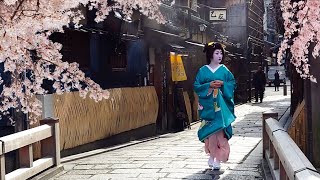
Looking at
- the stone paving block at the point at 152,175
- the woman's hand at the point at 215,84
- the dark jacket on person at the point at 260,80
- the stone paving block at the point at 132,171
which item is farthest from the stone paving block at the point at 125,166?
the dark jacket on person at the point at 260,80

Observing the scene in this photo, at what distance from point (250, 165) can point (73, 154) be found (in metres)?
4.20

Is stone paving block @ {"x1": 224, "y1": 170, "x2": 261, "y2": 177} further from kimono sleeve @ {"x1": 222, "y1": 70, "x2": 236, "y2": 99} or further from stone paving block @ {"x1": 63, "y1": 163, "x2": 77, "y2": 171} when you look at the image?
stone paving block @ {"x1": 63, "y1": 163, "x2": 77, "y2": 171}

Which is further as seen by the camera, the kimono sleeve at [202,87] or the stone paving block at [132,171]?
the stone paving block at [132,171]

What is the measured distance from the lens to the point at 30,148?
737 centimetres

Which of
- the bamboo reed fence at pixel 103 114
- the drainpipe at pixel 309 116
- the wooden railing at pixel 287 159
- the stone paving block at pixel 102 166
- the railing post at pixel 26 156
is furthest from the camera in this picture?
the bamboo reed fence at pixel 103 114

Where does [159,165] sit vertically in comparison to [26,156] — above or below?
below

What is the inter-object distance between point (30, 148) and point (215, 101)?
131 inches

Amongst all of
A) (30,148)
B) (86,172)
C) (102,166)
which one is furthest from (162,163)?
(30,148)

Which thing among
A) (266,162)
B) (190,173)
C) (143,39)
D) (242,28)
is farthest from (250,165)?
(242,28)

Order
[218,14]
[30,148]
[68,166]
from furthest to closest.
Result: [218,14], [68,166], [30,148]

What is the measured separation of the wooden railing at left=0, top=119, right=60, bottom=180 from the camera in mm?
6543

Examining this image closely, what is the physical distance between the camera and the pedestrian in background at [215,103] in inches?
313

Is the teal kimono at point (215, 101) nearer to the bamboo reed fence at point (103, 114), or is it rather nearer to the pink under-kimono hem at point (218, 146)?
the pink under-kimono hem at point (218, 146)

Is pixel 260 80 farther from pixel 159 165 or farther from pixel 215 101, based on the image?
pixel 215 101
